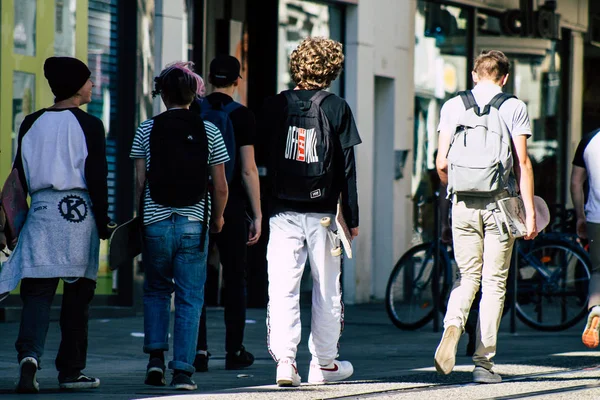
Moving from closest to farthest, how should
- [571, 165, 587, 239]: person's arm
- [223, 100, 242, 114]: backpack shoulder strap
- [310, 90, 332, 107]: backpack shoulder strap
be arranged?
[310, 90, 332, 107]: backpack shoulder strap
[223, 100, 242, 114]: backpack shoulder strap
[571, 165, 587, 239]: person's arm

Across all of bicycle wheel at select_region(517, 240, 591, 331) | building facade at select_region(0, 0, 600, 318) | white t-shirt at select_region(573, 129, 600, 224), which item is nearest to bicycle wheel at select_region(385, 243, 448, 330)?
bicycle wheel at select_region(517, 240, 591, 331)

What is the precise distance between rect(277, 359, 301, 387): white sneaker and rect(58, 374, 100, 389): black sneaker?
953mm

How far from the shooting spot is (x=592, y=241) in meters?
8.70

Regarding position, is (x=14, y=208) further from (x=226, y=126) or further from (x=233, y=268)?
(x=233, y=268)

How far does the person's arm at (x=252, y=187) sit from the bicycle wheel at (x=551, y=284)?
4.43 metres

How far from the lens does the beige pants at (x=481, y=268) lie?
293 inches

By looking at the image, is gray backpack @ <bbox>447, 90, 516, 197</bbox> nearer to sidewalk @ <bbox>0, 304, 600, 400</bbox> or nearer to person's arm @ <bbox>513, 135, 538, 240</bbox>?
person's arm @ <bbox>513, 135, 538, 240</bbox>

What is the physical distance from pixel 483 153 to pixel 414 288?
4262 mm

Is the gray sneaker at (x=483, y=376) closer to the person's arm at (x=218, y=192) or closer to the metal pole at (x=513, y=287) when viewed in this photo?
the person's arm at (x=218, y=192)

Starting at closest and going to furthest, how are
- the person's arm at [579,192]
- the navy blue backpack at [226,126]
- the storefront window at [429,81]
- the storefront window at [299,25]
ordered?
the navy blue backpack at [226,126], the person's arm at [579,192], the storefront window at [299,25], the storefront window at [429,81]

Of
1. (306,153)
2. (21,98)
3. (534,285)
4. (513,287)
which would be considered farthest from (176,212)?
(534,285)

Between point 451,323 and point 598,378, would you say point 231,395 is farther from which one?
point 598,378

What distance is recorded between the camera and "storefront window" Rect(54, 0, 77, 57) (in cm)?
1167

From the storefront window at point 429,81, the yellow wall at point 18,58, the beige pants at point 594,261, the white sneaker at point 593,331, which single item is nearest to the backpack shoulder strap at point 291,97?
the white sneaker at point 593,331
